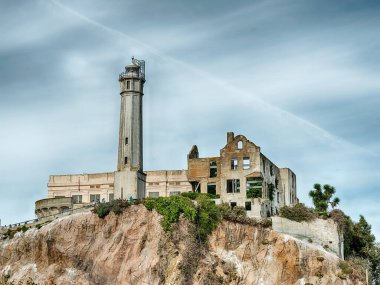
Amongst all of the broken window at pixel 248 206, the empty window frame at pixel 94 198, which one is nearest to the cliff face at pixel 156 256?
the broken window at pixel 248 206

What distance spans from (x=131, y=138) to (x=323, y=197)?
21.7 m

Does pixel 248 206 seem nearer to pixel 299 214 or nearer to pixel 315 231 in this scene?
pixel 299 214

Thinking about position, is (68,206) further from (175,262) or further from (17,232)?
(175,262)

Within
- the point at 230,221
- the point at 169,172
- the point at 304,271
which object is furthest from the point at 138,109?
the point at 304,271

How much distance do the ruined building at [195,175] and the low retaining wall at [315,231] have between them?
3285mm

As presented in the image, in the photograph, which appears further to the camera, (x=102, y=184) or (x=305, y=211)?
(x=102, y=184)

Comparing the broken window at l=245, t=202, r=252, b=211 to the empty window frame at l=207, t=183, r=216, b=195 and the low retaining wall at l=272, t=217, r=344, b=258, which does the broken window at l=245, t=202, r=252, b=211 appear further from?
the empty window frame at l=207, t=183, r=216, b=195

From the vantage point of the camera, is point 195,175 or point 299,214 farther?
point 195,175

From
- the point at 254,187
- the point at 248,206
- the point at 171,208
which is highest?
the point at 254,187

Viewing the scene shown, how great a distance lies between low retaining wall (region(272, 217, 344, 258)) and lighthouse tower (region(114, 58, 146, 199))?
15.3 metres

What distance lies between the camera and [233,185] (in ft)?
279

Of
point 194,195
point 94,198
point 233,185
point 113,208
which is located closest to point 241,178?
point 233,185

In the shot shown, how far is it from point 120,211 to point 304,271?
1879 centimetres

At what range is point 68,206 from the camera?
88.2 m
